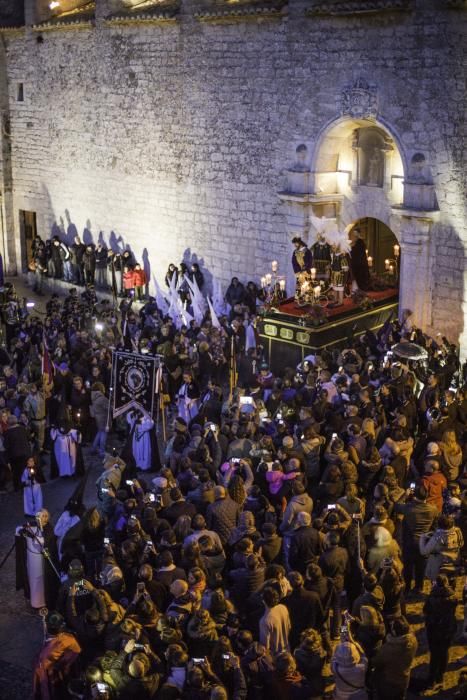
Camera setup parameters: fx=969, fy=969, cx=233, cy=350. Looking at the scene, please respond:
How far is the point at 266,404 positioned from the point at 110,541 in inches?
201

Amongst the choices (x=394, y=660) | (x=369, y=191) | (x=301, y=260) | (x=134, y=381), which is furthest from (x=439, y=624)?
(x=369, y=191)

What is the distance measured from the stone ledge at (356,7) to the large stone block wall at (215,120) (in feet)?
0.68

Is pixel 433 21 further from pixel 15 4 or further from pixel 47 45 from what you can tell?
pixel 15 4

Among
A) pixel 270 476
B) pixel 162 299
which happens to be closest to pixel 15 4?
pixel 162 299

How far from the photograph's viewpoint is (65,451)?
47.4ft

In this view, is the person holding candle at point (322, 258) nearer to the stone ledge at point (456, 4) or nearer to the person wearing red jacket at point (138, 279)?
the stone ledge at point (456, 4)

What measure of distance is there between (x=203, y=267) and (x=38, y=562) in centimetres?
1315

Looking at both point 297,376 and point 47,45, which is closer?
point 297,376

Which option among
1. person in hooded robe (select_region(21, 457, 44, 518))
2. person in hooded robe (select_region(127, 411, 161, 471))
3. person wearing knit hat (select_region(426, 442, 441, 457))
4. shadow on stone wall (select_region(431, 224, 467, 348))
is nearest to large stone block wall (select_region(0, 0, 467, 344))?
shadow on stone wall (select_region(431, 224, 467, 348))

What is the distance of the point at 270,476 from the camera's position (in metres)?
11.5

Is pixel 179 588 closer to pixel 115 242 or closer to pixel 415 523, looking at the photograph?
pixel 415 523

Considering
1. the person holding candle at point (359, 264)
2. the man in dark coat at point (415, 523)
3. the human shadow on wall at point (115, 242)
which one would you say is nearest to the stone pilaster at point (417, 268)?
the person holding candle at point (359, 264)

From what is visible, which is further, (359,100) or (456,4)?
(359,100)

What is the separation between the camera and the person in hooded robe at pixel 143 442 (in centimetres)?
1432
